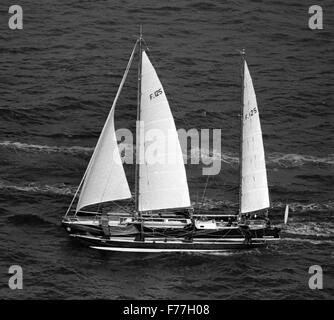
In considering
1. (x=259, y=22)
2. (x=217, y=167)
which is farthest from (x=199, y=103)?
(x=259, y=22)

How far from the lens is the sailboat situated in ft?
326

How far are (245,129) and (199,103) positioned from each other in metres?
26.1

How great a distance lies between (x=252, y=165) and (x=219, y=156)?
638 inches

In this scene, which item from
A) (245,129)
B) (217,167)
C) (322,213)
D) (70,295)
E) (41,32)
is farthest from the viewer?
(41,32)

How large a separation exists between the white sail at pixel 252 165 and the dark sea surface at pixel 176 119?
15.5ft

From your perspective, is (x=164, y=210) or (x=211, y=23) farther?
(x=211, y=23)

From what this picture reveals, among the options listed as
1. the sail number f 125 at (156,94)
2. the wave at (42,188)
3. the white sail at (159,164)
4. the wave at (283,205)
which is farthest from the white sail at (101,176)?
the wave at (283,205)

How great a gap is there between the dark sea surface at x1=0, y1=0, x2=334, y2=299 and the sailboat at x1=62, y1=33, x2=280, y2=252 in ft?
4.51

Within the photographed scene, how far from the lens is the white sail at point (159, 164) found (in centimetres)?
9706

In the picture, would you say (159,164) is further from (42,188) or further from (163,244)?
(42,188)

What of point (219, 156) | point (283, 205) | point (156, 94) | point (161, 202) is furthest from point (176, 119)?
point (156, 94)

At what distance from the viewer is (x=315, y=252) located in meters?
100

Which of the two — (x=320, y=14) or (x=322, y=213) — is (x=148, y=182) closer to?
(x=322, y=213)

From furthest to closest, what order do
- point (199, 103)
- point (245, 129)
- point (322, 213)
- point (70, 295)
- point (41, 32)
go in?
point (41, 32)
point (199, 103)
point (322, 213)
point (245, 129)
point (70, 295)
